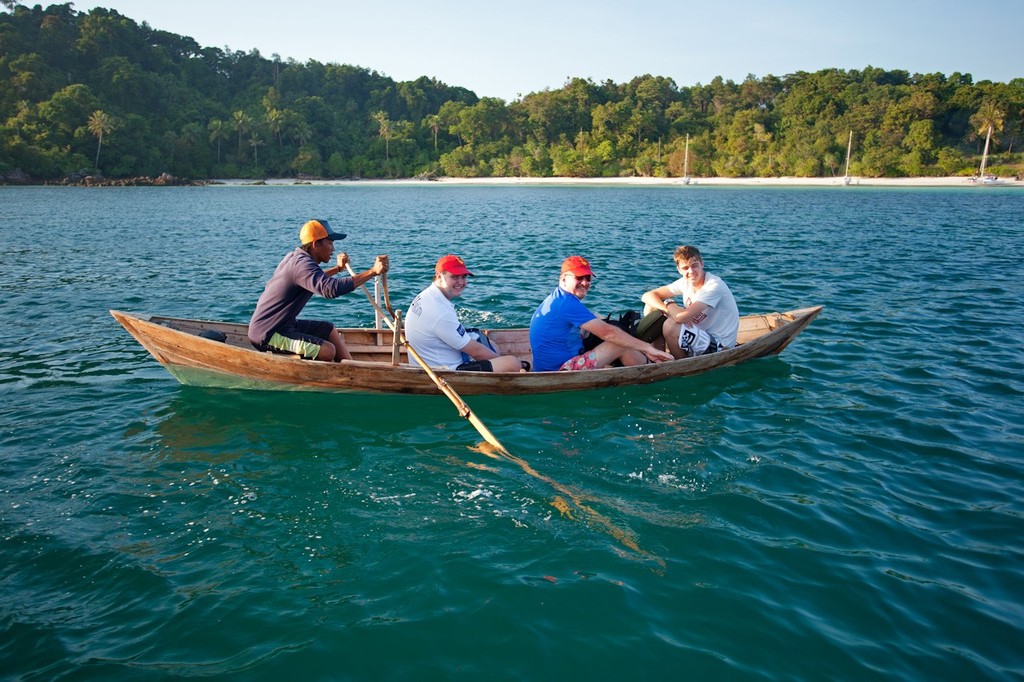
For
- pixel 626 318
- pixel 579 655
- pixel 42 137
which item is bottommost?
pixel 579 655

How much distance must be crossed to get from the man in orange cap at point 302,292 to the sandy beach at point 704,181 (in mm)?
86904

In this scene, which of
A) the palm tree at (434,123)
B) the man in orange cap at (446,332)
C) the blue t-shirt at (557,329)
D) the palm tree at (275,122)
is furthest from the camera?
the palm tree at (434,123)

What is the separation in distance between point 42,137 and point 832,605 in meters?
113

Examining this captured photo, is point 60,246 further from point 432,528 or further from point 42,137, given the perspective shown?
point 42,137

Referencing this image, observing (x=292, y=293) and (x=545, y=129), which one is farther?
(x=545, y=129)

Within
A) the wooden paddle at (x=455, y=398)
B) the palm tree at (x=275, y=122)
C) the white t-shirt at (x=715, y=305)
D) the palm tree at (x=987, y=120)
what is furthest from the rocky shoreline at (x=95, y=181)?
the palm tree at (x=987, y=120)

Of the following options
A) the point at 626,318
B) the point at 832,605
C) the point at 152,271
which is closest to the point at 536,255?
the point at 152,271

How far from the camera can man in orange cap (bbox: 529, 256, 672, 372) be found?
8672 millimetres

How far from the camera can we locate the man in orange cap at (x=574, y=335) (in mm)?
8672

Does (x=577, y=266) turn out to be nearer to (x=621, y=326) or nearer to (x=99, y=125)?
(x=621, y=326)

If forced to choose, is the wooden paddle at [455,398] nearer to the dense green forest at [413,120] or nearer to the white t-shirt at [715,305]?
the white t-shirt at [715,305]

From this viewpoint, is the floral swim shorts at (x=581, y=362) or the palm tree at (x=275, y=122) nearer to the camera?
the floral swim shorts at (x=581, y=362)

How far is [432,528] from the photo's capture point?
620cm

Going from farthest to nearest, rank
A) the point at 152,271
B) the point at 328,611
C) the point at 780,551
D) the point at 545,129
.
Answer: the point at 545,129
the point at 152,271
the point at 780,551
the point at 328,611
